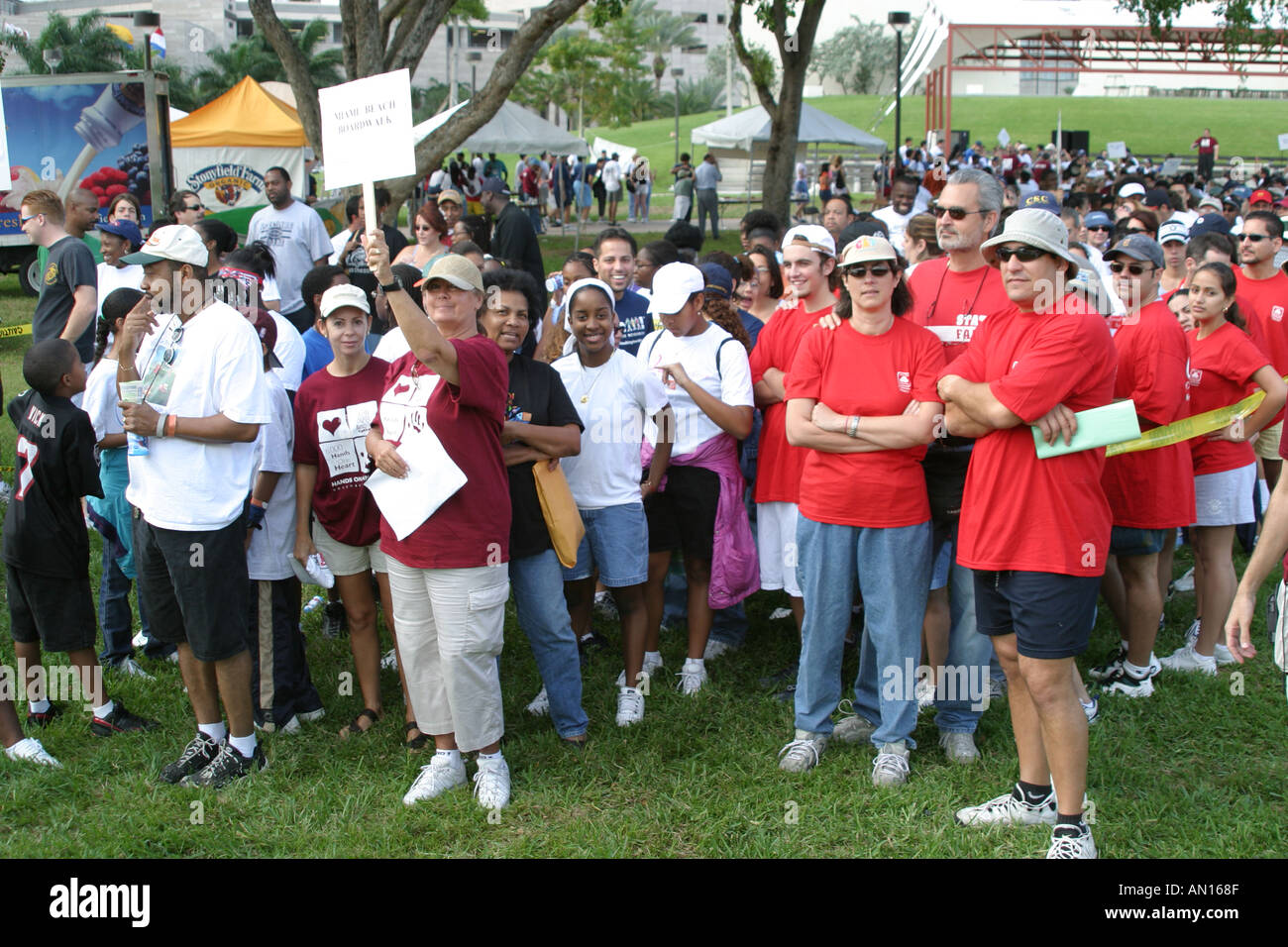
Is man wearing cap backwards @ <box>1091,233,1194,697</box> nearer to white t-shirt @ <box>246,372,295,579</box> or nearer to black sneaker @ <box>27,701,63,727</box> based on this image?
white t-shirt @ <box>246,372,295,579</box>

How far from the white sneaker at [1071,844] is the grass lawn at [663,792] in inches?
4.7

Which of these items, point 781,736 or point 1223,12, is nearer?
point 781,736

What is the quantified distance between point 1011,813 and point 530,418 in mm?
2411

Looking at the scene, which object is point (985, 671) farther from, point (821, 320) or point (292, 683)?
point (292, 683)

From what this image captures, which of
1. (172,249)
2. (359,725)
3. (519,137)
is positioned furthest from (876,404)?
(519,137)

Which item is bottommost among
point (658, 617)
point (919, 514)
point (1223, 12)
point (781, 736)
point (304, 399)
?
point (781, 736)

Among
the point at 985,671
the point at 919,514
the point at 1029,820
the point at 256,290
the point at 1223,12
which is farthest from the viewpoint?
the point at 1223,12

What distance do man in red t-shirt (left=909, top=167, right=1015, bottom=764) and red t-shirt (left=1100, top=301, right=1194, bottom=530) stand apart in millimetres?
830

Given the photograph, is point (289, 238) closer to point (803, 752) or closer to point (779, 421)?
point (779, 421)

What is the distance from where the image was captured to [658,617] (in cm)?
566

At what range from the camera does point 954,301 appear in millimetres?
4777

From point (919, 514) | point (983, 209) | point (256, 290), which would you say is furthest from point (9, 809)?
point (983, 209)

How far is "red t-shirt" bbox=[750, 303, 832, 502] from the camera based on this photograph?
5402mm

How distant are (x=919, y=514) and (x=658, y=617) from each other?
168 centimetres
